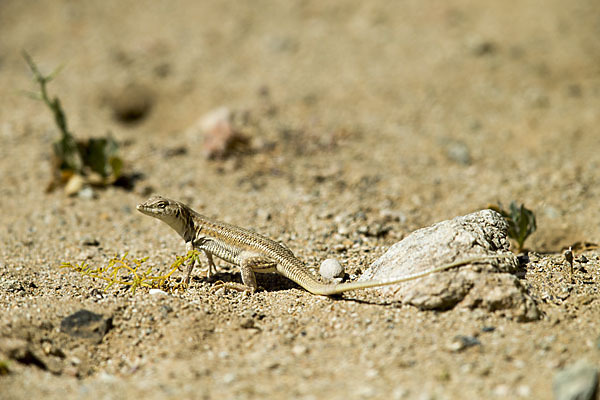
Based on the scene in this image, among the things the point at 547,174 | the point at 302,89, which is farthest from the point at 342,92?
the point at 547,174

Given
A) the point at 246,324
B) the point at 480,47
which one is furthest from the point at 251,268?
the point at 480,47

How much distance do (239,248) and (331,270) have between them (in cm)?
84

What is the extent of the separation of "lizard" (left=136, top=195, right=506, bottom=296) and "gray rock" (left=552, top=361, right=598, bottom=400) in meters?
1.61

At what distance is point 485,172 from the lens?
7.85 meters

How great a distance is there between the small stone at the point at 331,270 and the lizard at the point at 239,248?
218mm

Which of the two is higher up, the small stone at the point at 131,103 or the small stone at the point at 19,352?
the small stone at the point at 131,103

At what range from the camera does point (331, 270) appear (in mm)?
4961

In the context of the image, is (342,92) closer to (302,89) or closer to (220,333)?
(302,89)

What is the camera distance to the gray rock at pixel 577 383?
3074mm

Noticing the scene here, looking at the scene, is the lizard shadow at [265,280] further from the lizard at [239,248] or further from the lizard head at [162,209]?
the lizard head at [162,209]

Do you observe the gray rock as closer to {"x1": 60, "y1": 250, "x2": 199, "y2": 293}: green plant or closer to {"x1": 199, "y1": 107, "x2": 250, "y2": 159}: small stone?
{"x1": 60, "y1": 250, "x2": 199, "y2": 293}: green plant

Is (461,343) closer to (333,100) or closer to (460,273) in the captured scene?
(460,273)

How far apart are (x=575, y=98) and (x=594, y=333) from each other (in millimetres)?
6917

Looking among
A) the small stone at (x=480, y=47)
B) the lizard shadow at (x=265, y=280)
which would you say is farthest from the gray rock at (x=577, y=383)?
the small stone at (x=480, y=47)
